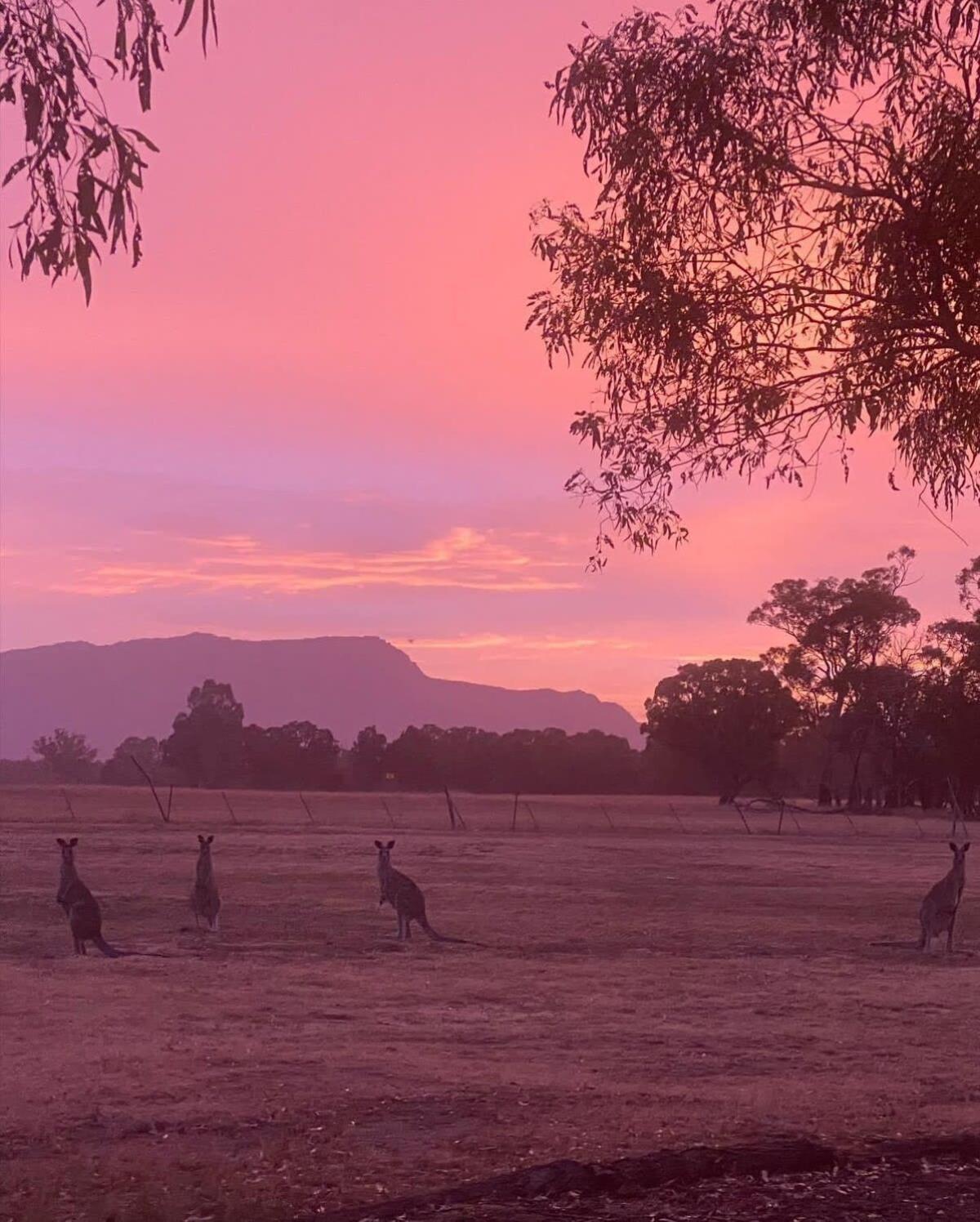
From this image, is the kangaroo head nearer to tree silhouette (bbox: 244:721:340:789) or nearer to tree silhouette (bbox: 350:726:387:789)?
tree silhouette (bbox: 350:726:387:789)

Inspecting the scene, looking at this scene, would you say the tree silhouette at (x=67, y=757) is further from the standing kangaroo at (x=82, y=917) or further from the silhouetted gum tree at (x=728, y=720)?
the standing kangaroo at (x=82, y=917)

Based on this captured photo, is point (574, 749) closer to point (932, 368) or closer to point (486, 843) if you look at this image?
point (486, 843)

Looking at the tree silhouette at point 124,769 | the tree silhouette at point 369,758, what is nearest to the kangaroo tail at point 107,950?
the tree silhouette at point 369,758

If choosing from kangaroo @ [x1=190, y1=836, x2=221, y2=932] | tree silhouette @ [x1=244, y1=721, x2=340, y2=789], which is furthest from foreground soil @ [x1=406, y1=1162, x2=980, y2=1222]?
tree silhouette @ [x1=244, y1=721, x2=340, y2=789]

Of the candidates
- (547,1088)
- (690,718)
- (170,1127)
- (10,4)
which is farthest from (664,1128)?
(690,718)

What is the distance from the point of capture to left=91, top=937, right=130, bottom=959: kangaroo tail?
61.9 feet

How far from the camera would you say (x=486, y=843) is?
42.8 metres

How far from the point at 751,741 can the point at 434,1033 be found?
7463cm

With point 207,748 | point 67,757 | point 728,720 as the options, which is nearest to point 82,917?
point 728,720

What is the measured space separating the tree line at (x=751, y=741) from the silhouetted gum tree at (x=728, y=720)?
10 centimetres

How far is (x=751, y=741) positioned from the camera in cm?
8706

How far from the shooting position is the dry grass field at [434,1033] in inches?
388

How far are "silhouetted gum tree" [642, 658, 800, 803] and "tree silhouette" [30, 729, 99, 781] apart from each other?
50039mm

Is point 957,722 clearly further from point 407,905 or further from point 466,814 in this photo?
point 407,905
